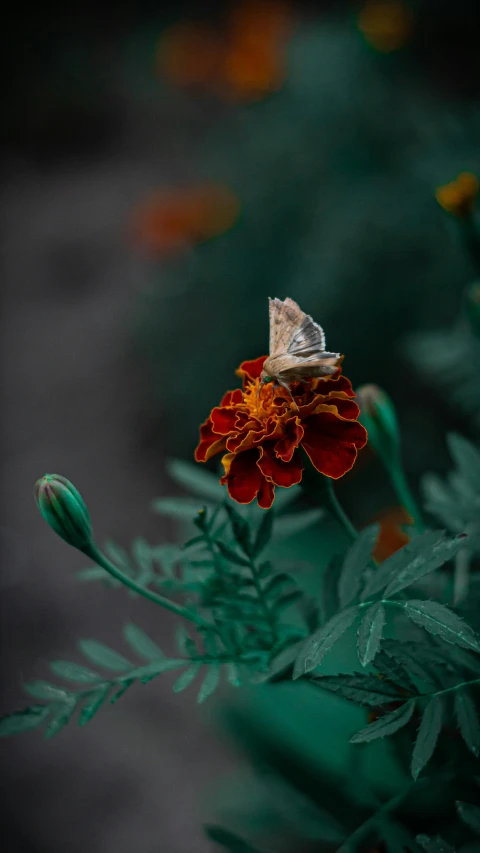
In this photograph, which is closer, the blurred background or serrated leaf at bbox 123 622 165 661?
serrated leaf at bbox 123 622 165 661

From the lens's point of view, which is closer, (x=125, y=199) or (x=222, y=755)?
(x=222, y=755)

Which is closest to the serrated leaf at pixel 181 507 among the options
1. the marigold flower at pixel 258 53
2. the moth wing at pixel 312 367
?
the moth wing at pixel 312 367

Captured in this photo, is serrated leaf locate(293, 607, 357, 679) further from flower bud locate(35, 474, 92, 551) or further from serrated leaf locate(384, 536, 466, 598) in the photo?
flower bud locate(35, 474, 92, 551)

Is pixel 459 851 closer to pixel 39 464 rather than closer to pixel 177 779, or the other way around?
pixel 177 779

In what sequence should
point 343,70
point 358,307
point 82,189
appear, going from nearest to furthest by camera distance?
point 358,307 < point 343,70 < point 82,189

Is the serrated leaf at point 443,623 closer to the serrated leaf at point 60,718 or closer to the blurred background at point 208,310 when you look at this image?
the serrated leaf at point 60,718

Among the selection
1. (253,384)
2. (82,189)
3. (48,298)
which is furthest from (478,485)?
(82,189)

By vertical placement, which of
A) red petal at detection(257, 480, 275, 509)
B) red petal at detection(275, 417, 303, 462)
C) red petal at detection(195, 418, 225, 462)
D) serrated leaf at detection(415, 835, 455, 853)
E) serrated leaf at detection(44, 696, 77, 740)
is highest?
red petal at detection(195, 418, 225, 462)

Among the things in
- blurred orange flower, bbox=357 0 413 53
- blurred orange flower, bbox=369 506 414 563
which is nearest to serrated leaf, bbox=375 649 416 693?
blurred orange flower, bbox=369 506 414 563
